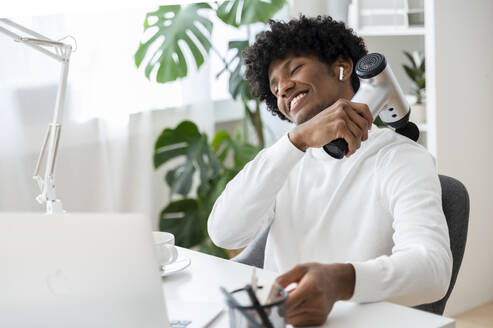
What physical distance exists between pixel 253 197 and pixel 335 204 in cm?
18

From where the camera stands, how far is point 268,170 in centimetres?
159

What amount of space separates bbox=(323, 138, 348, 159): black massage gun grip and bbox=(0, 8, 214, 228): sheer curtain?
1591 millimetres

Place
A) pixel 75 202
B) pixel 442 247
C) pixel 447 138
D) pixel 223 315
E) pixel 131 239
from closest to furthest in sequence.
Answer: pixel 131 239 → pixel 223 315 → pixel 442 247 → pixel 447 138 → pixel 75 202

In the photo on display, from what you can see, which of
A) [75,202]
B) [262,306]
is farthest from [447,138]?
[262,306]

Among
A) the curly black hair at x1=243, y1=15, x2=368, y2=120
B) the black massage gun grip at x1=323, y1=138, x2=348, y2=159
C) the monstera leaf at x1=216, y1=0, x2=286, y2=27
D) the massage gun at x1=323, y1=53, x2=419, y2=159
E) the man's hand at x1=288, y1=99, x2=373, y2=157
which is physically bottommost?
the black massage gun grip at x1=323, y1=138, x2=348, y2=159

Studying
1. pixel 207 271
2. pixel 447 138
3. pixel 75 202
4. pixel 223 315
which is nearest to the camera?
pixel 223 315

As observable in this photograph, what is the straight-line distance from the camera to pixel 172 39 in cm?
297

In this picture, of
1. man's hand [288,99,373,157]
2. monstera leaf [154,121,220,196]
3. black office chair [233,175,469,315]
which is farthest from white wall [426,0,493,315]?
man's hand [288,99,373,157]

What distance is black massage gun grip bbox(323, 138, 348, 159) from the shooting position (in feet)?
4.83

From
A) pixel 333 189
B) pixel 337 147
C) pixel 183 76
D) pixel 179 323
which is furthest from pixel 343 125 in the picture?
pixel 183 76

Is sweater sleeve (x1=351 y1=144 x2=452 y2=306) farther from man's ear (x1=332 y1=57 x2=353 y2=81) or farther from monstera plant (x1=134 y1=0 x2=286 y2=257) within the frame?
monstera plant (x1=134 y1=0 x2=286 y2=257)

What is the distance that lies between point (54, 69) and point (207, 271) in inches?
62.0

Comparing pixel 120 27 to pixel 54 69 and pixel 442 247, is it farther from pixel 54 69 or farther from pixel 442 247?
pixel 442 247

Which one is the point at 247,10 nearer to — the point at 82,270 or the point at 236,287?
the point at 236,287
